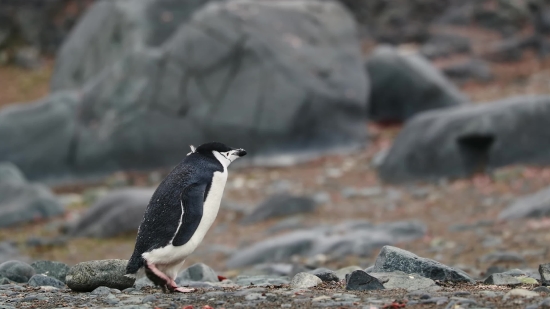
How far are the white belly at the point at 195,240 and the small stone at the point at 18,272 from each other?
1.43 meters

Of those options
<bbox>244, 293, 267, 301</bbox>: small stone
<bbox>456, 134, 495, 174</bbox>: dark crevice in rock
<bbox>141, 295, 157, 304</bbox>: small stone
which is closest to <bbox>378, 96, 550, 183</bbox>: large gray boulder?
<bbox>456, 134, 495, 174</bbox>: dark crevice in rock

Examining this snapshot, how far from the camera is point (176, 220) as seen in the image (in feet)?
17.3

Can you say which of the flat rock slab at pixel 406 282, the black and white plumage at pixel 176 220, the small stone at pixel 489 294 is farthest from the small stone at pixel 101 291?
the small stone at pixel 489 294

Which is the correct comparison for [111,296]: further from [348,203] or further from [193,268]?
[348,203]

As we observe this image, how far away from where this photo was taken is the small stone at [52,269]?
20.7ft

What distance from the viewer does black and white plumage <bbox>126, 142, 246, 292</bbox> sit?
17.2 feet

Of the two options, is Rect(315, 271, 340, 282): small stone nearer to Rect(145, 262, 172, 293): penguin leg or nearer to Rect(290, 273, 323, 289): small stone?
Rect(290, 273, 323, 289): small stone

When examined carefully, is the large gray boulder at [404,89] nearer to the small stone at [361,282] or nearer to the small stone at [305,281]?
the small stone at [305,281]

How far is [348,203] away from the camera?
13.2 m

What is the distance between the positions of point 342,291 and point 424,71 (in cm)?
1491

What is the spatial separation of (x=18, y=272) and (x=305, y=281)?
221 centimetres

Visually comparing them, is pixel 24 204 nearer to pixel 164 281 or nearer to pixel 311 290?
pixel 164 281

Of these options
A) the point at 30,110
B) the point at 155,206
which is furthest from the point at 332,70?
the point at 155,206

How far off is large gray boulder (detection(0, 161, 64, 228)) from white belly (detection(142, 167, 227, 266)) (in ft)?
28.5
